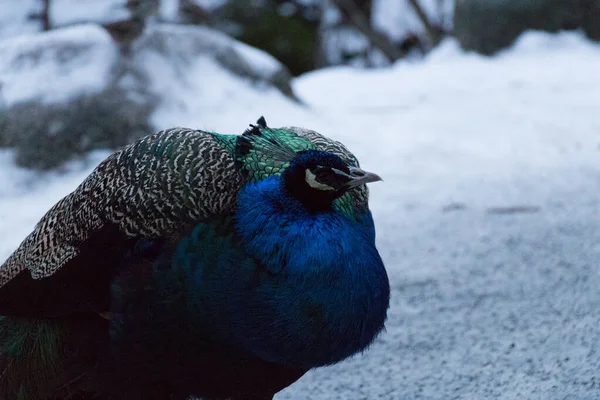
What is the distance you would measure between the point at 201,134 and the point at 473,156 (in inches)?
126

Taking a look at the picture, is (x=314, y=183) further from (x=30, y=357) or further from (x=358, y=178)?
(x=30, y=357)

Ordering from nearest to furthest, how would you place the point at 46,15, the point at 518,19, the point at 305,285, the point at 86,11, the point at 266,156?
the point at 305,285
the point at 266,156
the point at 86,11
the point at 46,15
the point at 518,19

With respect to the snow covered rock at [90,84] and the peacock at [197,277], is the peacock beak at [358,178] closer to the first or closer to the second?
the peacock at [197,277]

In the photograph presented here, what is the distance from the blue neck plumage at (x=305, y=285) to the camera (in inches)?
78.7

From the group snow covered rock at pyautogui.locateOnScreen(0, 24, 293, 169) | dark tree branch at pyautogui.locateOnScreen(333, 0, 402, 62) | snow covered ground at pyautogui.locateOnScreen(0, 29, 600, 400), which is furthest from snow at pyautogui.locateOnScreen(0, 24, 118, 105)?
dark tree branch at pyautogui.locateOnScreen(333, 0, 402, 62)

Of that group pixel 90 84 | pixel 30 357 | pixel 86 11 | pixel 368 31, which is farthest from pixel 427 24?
pixel 30 357

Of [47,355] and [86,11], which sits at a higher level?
[47,355]

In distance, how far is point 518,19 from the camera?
7793 millimetres

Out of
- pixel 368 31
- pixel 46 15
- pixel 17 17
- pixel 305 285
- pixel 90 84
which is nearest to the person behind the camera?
pixel 305 285

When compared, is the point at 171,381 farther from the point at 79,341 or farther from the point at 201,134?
the point at 201,134

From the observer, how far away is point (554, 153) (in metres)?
5.23

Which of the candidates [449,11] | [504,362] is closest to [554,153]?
[504,362]

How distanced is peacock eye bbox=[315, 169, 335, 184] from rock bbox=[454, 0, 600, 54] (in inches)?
239

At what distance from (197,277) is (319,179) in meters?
0.35
